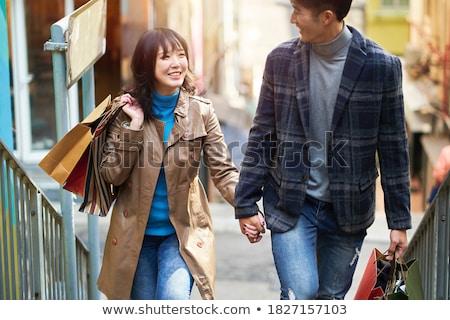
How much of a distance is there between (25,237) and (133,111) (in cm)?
83

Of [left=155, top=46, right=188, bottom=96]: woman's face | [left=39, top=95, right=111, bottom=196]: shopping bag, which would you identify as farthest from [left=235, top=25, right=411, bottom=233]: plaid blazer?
[left=39, top=95, right=111, bottom=196]: shopping bag

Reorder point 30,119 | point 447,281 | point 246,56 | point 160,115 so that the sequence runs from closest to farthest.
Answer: point 160,115
point 447,281
point 30,119
point 246,56

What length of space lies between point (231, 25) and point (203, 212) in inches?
788

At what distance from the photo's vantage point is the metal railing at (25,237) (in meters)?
3.80

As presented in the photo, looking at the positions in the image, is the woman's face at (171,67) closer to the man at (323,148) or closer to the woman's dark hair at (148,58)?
the woman's dark hair at (148,58)

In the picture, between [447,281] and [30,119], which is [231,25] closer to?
[30,119]

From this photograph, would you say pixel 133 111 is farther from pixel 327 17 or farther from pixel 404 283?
pixel 404 283

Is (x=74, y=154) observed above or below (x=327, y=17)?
below

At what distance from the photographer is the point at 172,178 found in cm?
361

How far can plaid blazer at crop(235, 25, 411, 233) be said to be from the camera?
3373 mm

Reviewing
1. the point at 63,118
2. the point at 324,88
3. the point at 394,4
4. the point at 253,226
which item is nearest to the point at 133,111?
the point at 63,118

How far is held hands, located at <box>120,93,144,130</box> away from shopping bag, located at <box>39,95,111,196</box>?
8 centimetres

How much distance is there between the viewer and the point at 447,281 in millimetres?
4051

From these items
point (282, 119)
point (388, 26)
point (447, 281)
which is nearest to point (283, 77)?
point (282, 119)
